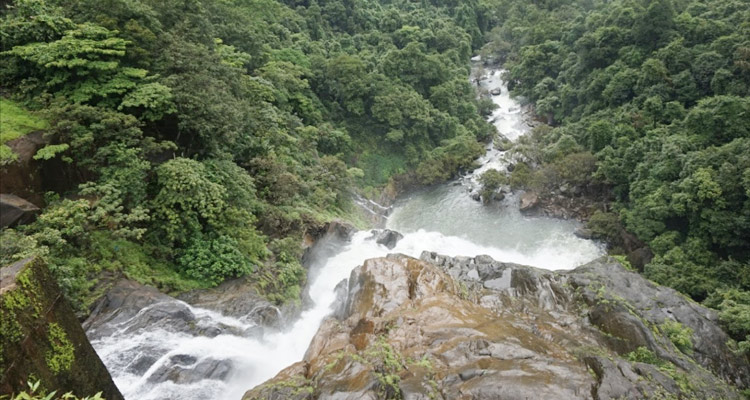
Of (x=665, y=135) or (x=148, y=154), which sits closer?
(x=148, y=154)

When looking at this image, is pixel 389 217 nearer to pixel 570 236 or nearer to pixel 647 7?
pixel 570 236

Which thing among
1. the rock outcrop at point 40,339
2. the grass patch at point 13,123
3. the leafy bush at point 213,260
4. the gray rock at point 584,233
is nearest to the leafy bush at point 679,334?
the gray rock at point 584,233

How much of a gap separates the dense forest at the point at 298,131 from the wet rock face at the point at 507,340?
2.78 meters

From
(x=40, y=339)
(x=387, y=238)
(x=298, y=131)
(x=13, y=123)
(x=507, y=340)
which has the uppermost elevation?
(x=13, y=123)

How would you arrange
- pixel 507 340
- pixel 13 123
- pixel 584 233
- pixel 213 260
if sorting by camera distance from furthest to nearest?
pixel 584 233
pixel 213 260
pixel 13 123
pixel 507 340

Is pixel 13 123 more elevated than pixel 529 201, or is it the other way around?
pixel 13 123

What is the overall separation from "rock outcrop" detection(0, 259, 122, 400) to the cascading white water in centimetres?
353

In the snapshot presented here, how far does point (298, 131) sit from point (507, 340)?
20.8 m

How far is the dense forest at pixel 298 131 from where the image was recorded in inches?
479

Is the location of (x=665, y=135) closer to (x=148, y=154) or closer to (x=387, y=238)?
(x=387, y=238)

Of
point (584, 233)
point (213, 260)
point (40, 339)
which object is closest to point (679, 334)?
point (584, 233)

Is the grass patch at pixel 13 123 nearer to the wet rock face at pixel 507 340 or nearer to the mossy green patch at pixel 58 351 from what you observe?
the mossy green patch at pixel 58 351

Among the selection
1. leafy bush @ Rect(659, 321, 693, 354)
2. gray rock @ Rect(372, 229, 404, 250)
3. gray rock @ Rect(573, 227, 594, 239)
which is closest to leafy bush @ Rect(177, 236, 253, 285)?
gray rock @ Rect(372, 229, 404, 250)

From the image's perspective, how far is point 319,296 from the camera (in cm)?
1675
